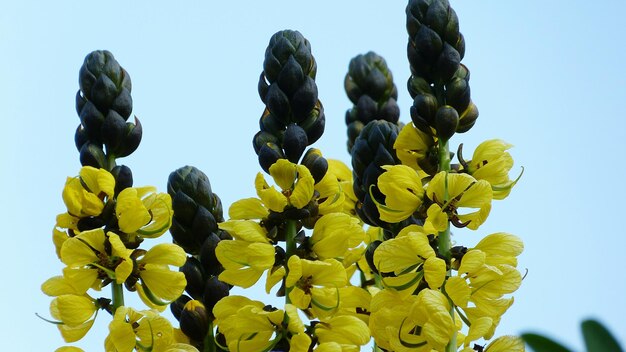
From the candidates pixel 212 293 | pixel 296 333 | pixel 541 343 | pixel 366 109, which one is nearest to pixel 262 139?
pixel 212 293

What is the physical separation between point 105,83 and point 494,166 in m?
0.89

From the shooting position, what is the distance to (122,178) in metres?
1.86

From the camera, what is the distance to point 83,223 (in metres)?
1.80

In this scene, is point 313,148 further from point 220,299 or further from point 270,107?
point 220,299

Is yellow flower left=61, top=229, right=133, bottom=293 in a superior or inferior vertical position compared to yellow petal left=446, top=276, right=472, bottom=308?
superior

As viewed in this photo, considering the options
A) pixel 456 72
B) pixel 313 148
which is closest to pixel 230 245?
pixel 313 148

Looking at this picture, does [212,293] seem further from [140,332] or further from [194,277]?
[140,332]

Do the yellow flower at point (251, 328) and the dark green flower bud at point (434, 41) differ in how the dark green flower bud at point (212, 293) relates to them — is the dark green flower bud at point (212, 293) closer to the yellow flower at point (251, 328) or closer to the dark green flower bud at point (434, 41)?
the yellow flower at point (251, 328)

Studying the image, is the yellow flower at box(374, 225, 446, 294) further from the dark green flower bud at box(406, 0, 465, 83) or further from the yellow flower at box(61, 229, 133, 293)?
the yellow flower at box(61, 229, 133, 293)

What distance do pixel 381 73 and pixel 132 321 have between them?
1.43 metres

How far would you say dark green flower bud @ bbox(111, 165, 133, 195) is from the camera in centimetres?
185

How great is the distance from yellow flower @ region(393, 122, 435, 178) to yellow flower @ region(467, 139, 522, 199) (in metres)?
0.10

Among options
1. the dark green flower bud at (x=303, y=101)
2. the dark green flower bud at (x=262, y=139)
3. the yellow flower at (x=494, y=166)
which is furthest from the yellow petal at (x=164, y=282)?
the yellow flower at (x=494, y=166)

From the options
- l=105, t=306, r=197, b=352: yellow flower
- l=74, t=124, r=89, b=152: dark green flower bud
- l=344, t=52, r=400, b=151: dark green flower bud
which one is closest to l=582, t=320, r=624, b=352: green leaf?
l=105, t=306, r=197, b=352: yellow flower
